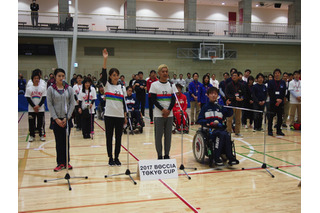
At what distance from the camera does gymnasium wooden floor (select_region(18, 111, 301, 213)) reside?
12.8 ft

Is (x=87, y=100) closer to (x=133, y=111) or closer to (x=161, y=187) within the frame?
(x=133, y=111)

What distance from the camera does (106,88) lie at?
5574 mm

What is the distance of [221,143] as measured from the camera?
548 cm

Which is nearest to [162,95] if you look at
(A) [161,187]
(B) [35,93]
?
(A) [161,187]

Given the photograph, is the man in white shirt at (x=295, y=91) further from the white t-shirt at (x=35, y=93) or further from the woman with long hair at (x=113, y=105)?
the white t-shirt at (x=35, y=93)

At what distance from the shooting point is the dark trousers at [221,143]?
216 inches

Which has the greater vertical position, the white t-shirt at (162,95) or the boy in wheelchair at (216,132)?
the white t-shirt at (162,95)

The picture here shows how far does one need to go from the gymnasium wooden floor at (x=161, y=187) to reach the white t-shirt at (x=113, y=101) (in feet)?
3.36

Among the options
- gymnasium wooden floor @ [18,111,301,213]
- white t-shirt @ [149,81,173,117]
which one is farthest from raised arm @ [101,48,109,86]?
gymnasium wooden floor @ [18,111,301,213]

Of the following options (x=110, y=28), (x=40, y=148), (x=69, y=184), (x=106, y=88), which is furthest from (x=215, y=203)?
(x=110, y=28)

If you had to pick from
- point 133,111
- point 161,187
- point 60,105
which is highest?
point 60,105

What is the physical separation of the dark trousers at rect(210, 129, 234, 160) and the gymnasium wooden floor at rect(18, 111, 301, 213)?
0.30 m

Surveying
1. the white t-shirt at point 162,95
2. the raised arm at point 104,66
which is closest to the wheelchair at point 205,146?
the white t-shirt at point 162,95

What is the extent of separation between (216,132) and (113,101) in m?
1.93
